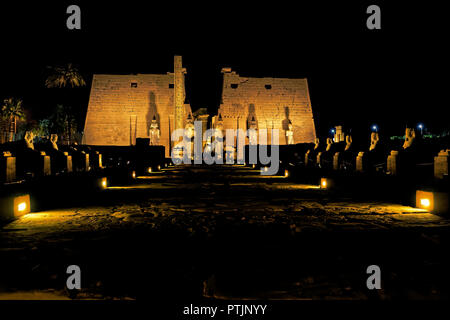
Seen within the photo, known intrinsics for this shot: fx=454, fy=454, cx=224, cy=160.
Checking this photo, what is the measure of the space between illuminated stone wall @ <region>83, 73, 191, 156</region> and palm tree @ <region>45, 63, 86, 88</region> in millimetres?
1783

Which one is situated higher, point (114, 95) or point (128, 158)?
point (114, 95)

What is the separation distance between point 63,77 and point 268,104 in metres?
21.0

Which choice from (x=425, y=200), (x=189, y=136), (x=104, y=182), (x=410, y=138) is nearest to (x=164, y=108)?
(x=189, y=136)

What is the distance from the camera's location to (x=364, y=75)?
2933 cm

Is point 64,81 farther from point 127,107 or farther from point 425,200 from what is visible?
point 425,200

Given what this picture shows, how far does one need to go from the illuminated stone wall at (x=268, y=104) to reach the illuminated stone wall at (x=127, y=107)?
473cm

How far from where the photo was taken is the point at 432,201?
23.4ft

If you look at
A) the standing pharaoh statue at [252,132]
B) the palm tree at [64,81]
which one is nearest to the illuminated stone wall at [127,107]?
the palm tree at [64,81]

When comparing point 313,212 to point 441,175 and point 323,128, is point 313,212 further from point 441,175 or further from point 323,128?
point 323,128

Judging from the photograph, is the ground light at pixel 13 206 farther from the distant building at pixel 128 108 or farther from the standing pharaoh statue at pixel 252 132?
the distant building at pixel 128 108

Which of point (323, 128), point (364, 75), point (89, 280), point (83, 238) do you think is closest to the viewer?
point (89, 280)

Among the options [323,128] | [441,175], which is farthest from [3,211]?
[323,128]

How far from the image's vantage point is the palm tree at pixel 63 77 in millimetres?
44906
